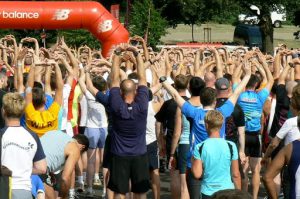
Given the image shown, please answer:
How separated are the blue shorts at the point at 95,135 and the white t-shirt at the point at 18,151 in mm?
5507

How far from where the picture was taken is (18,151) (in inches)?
299

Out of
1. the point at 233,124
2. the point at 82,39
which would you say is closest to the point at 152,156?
the point at 233,124

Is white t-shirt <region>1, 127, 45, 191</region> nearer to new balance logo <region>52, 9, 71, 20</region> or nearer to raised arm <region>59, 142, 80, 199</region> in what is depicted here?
raised arm <region>59, 142, 80, 199</region>

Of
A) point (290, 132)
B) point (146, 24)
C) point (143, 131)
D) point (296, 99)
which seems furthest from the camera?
point (146, 24)

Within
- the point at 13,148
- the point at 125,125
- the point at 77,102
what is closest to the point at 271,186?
the point at 13,148

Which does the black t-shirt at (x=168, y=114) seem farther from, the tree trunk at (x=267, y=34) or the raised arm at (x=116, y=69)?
the tree trunk at (x=267, y=34)

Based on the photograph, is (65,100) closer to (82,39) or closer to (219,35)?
(82,39)

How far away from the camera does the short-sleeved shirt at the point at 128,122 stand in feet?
32.4

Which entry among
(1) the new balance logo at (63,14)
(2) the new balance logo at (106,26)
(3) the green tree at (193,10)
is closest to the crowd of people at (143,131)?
(2) the new balance logo at (106,26)

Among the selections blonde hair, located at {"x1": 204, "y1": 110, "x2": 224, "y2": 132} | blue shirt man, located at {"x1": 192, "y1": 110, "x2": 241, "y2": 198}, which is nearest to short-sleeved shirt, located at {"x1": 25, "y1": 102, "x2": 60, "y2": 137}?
blue shirt man, located at {"x1": 192, "y1": 110, "x2": 241, "y2": 198}

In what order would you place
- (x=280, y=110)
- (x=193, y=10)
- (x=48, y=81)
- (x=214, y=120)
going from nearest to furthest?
(x=214, y=120) → (x=280, y=110) → (x=48, y=81) → (x=193, y=10)

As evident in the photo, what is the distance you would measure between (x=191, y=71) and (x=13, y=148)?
7.39 m

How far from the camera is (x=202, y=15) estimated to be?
5678cm

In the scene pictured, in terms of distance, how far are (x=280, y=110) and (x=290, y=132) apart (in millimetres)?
2891
